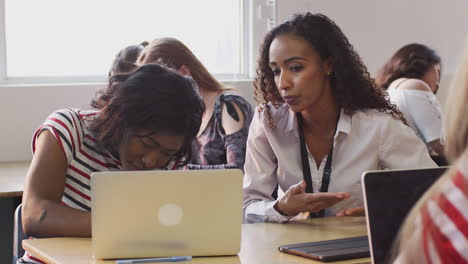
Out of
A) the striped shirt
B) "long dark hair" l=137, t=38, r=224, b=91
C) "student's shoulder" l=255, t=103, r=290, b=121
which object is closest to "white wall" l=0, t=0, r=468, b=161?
"long dark hair" l=137, t=38, r=224, b=91

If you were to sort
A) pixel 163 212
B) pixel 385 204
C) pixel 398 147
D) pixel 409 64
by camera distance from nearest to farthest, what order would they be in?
pixel 385 204 < pixel 163 212 < pixel 398 147 < pixel 409 64

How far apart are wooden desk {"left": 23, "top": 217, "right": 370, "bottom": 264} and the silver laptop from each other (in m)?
A: 0.05

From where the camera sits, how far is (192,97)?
2.12m

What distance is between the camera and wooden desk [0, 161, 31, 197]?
→ 3088 mm

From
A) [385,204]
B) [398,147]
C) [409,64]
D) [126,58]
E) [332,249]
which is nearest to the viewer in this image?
[385,204]

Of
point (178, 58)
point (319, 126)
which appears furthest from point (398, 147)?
point (178, 58)

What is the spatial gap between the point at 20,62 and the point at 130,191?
2.86 meters

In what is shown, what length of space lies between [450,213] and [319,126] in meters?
1.97

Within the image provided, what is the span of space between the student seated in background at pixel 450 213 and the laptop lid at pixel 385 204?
0.76 meters

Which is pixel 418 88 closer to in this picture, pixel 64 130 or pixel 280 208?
pixel 280 208

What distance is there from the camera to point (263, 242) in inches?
77.9

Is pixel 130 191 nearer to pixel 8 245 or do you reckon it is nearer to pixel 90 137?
pixel 90 137

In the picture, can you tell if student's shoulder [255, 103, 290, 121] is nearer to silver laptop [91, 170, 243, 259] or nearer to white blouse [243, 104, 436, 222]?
white blouse [243, 104, 436, 222]

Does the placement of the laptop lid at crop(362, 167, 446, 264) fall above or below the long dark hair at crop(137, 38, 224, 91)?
below
